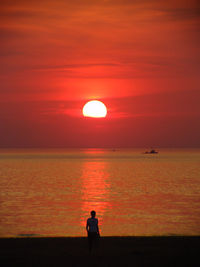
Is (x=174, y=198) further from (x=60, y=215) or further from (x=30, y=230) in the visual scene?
(x=30, y=230)

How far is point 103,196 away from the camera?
218 feet
